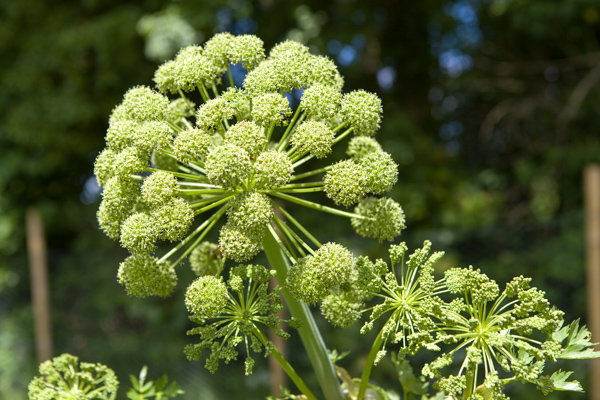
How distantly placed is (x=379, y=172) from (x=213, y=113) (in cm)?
32

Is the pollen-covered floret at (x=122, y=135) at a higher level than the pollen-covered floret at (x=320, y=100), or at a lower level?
lower

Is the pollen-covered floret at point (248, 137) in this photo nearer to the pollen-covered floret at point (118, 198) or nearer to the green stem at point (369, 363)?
the pollen-covered floret at point (118, 198)

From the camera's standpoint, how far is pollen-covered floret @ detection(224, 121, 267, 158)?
35.0 inches

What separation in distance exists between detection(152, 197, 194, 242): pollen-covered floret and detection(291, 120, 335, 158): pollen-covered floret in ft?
0.78

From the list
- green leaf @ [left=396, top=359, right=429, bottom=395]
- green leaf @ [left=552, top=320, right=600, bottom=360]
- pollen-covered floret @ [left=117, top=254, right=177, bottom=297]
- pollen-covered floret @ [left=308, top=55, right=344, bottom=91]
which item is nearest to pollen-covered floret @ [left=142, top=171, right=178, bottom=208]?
pollen-covered floret @ [left=117, top=254, right=177, bottom=297]

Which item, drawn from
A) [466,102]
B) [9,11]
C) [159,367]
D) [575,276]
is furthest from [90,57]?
[575,276]

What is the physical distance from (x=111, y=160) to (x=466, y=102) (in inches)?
277

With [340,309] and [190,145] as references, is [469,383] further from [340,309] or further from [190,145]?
[190,145]

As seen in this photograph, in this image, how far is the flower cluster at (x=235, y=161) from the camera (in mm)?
893

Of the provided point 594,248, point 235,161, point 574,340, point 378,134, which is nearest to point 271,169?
point 235,161

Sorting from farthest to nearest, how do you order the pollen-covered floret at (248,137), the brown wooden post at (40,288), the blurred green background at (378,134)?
the blurred green background at (378,134)
the brown wooden post at (40,288)
the pollen-covered floret at (248,137)

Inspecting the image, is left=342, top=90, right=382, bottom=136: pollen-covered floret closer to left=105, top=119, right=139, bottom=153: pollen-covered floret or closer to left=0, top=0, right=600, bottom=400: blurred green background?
left=105, top=119, right=139, bottom=153: pollen-covered floret

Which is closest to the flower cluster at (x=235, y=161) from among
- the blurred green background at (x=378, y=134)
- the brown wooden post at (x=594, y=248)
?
the brown wooden post at (x=594, y=248)

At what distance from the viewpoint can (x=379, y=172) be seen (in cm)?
95
